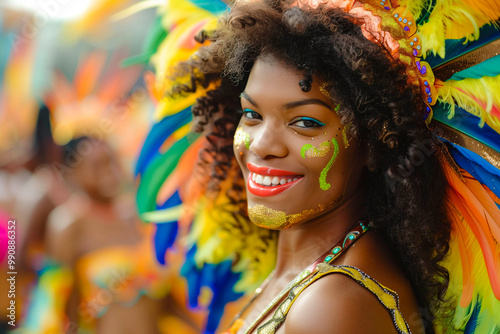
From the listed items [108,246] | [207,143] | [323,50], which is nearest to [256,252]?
[207,143]

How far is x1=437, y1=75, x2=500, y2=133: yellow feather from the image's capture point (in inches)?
59.6

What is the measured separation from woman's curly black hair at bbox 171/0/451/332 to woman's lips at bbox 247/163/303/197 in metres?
0.23

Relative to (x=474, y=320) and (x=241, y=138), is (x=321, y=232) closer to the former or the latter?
(x=241, y=138)

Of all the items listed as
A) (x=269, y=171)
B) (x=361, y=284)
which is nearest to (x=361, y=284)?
(x=361, y=284)

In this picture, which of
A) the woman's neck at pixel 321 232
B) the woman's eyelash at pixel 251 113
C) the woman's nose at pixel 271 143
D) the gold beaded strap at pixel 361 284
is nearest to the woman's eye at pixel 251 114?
the woman's eyelash at pixel 251 113

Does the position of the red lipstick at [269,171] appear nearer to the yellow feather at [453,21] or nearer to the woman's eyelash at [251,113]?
the woman's eyelash at [251,113]

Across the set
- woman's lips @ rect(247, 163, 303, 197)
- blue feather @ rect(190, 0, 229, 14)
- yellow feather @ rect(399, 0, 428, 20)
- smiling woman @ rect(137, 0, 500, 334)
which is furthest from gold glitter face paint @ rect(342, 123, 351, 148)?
blue feather @ rect(190, 0, 229, 14)

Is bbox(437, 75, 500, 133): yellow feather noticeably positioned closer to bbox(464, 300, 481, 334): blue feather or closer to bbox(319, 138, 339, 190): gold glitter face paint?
bbox(319, 138, 339, 190): gold glitter face paint

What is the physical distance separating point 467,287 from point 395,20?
0.88 meters

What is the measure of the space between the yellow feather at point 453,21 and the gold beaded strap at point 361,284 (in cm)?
69

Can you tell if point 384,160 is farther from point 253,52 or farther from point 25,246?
point 25,246

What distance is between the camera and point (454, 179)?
1665mm

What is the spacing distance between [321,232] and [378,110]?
0.45 m

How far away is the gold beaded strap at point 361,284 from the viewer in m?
1.43
